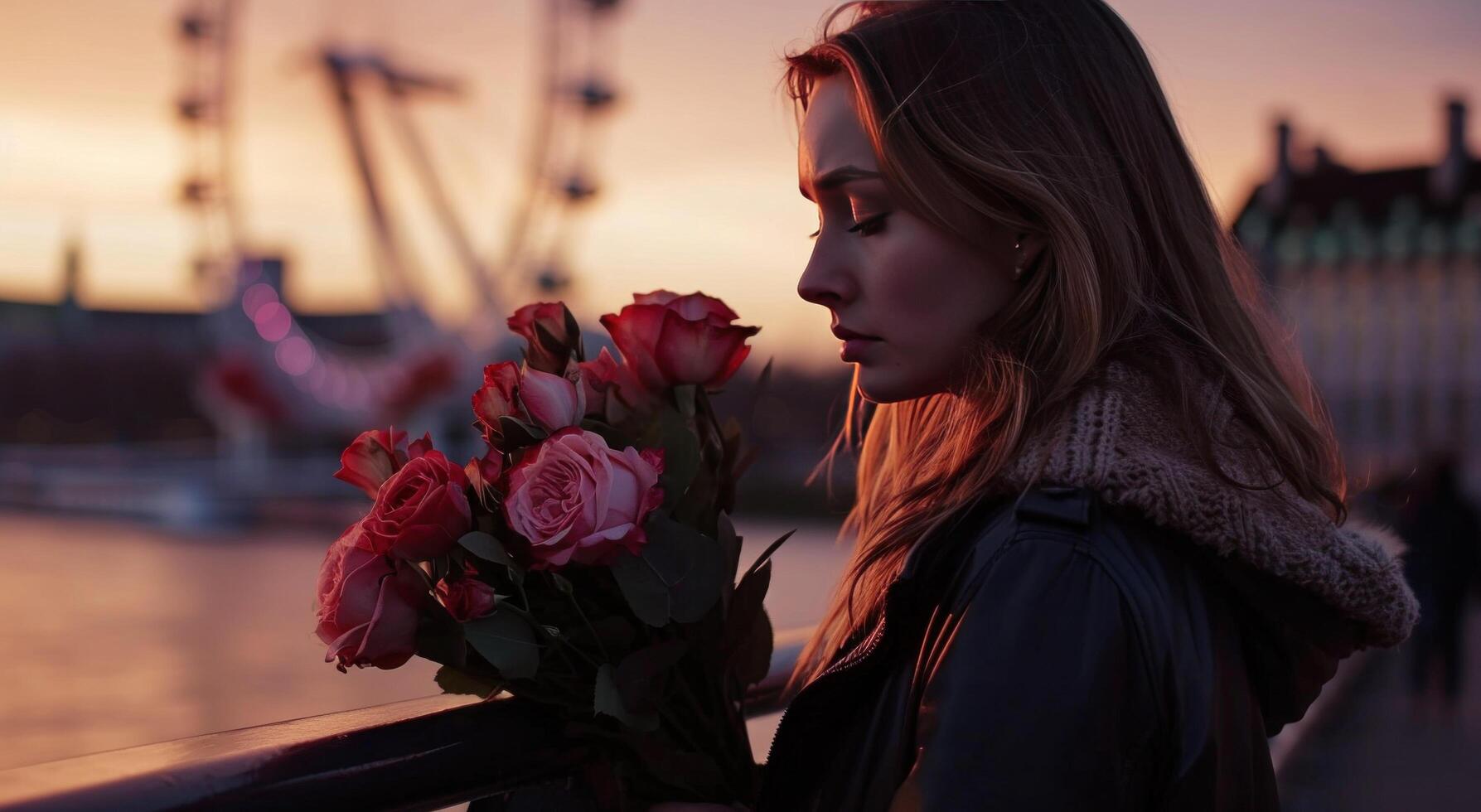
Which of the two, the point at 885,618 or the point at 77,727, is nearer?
the point at 885,618

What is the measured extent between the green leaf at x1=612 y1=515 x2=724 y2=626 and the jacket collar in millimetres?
246

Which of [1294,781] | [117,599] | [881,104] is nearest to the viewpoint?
[881,104]

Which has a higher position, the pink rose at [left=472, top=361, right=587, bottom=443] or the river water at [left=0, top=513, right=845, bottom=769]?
the pink rose at [left=472, top=361, right=587, bottom=443]

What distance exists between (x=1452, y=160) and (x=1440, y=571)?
45090mm

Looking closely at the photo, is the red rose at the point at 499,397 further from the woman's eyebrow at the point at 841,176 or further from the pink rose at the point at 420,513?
the woman's eyebrow at the point at 841,176

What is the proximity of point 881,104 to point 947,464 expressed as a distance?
285 mm

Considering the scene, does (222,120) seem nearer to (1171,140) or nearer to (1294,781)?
(1294,781)

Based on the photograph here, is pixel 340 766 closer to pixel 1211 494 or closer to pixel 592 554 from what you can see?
pixel 592 554

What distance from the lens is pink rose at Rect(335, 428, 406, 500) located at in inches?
44.5

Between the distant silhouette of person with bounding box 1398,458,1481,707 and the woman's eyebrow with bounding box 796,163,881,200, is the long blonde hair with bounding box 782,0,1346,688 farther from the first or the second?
the distant silhouette of person with bounding box 1398,458,1481,707

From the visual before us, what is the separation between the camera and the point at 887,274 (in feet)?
3.67

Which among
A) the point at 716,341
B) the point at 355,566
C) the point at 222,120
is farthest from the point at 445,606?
the point at 222,120

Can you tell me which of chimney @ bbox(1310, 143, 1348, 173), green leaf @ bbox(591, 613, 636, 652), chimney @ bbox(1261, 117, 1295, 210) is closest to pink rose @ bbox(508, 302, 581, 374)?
green leaf @ bbox(591, 613, 636, 652)

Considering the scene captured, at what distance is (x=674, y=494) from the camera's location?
3.70 feet
